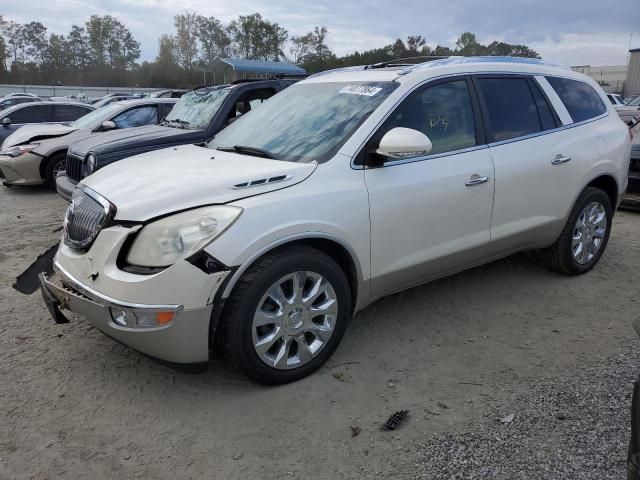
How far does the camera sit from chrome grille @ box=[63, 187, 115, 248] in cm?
301

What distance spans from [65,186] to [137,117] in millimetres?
3163

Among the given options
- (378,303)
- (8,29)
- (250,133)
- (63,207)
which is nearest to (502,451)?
(378,303)

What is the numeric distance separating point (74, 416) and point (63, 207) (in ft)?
19.2

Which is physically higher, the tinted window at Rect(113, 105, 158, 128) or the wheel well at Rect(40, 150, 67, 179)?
the tinted window at Rect(113, 105, 158, 128)

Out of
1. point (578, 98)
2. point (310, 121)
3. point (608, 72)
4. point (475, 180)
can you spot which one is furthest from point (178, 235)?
point (608, 72)

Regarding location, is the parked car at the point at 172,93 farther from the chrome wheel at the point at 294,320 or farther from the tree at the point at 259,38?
the tree at the point at 259,38

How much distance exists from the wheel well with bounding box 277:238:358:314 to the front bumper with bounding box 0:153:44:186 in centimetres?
754

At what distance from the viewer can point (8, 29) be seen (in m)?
67.5

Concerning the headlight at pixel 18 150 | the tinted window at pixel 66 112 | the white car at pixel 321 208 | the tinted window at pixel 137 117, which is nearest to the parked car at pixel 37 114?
the tinted window at pixel 66 112

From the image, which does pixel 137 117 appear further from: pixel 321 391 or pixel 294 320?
pixel 321 391

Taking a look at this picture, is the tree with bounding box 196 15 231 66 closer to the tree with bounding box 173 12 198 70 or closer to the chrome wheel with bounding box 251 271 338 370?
the tree with bounding box 173 12 198 70

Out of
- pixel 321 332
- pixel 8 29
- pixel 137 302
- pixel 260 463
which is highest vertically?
pixel 8 29

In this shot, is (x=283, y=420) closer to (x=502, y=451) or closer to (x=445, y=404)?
(x=445, y=404)

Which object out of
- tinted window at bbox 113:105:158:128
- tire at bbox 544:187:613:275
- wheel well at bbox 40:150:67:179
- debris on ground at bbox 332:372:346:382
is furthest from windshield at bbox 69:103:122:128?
tire at bbox 544:187:613:275
